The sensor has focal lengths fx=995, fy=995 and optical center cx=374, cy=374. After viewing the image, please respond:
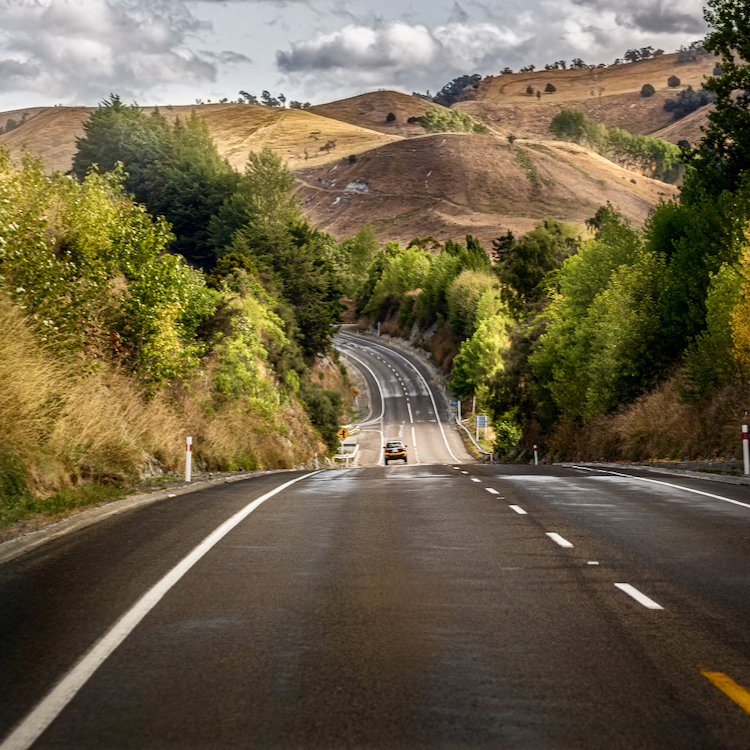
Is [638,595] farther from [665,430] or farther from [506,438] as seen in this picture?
[506,438]

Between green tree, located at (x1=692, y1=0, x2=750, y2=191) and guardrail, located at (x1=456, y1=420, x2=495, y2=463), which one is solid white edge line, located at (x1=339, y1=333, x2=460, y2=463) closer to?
guardrail, located at (x1=456, y1=420, x2=495, y2=463)

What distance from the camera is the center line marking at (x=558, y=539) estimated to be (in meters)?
10.8

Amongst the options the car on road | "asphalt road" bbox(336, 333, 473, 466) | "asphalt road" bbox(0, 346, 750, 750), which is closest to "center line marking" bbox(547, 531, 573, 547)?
"asphalt road" bbox(0, 346, 750, 750)

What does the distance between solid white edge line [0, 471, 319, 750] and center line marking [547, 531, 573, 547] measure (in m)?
3.83

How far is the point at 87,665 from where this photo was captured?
5727 mm

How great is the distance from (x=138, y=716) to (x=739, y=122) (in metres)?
40.0

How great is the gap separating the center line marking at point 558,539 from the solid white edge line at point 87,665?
3830 millimetres

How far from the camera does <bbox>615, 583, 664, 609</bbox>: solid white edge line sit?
743cm

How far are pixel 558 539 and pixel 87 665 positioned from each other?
657 cm

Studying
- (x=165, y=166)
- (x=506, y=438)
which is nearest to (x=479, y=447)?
(x=506, y=438)

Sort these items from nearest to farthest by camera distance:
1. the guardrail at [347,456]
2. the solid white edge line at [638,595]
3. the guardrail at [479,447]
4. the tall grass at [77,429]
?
the solid white edge line at [638,595] < the tall grass at [77,429] < the guardrail at [347,456] < the guardrail at [479,447]

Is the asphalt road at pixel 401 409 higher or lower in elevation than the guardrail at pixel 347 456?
higher

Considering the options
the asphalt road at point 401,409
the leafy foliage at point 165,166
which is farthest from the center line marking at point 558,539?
the leafy foliage at point 165,166

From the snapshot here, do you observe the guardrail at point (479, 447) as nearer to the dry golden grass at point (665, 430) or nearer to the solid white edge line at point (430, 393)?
the solid white edge line at point (430, 393)
